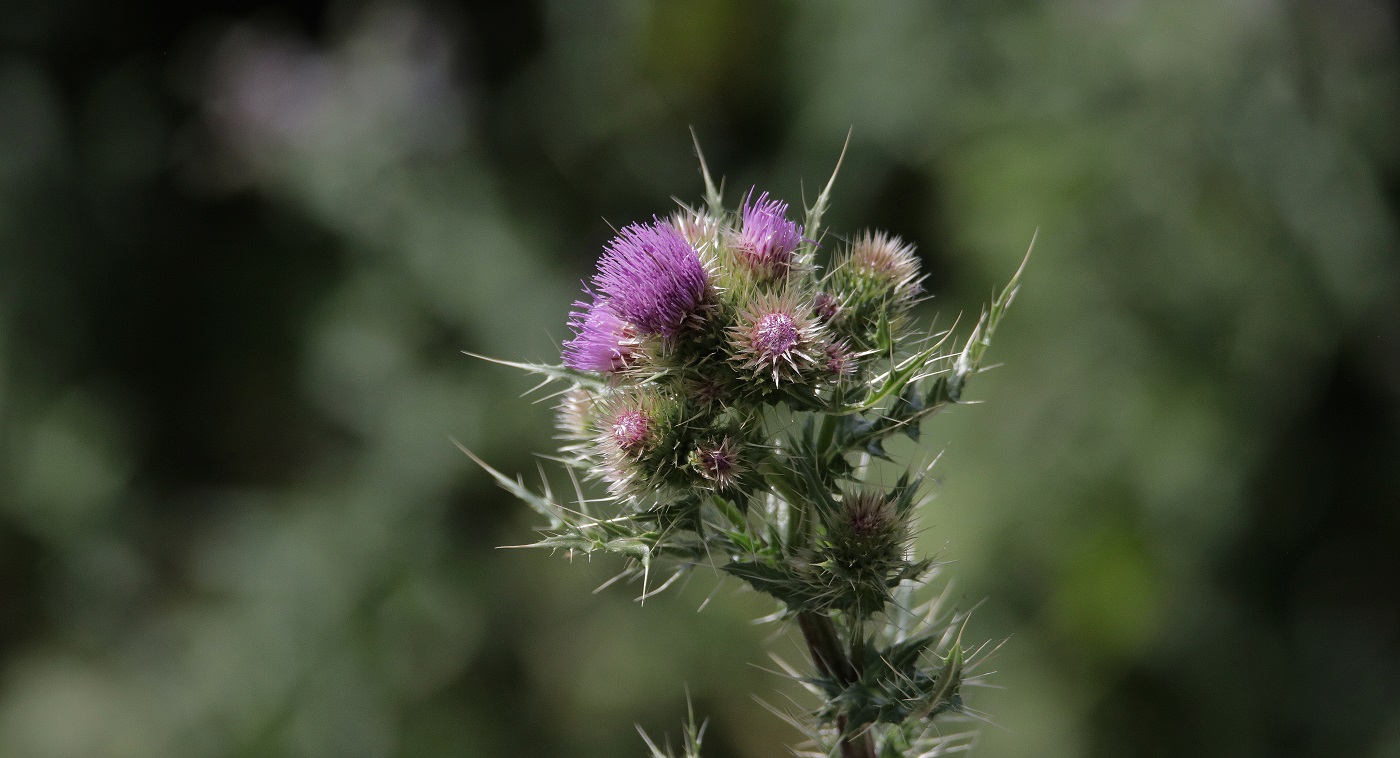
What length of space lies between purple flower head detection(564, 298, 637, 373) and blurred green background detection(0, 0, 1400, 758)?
4.13 feet

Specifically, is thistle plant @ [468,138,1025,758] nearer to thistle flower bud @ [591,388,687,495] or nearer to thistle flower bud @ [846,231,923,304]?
thistle flower bud @ [591,388,687,495]

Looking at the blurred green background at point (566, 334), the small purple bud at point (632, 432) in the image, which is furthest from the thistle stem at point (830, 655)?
the blurred green background at point (566, 334)

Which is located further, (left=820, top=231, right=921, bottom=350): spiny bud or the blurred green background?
the blurred green background

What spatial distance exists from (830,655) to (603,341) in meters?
0.73

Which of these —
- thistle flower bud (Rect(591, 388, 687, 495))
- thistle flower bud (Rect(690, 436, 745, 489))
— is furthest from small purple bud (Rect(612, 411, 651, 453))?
thistle flower bud (Rect(690, 436, 745, 489))

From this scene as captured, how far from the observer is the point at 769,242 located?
6.45ft

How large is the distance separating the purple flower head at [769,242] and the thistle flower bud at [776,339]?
0.09m

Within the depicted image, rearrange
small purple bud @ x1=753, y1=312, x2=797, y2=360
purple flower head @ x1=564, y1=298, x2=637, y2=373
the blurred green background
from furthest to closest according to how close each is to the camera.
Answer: the blurred green background
purple flower head @ x1=564, y1=298, x2=637, y2=373
small purple bud @ x1=753, y1=312, x2=797, y2=360

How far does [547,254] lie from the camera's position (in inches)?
237

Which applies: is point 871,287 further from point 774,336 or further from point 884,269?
point 774,336

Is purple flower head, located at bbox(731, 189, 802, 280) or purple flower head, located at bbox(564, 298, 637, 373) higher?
purple flower head, located at bbox(731, 189, 802, 280)

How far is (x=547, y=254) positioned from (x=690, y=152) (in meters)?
1.06

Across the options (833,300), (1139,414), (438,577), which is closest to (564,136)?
(438,577)

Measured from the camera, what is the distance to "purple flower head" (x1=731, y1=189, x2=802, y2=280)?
6.46 feet
